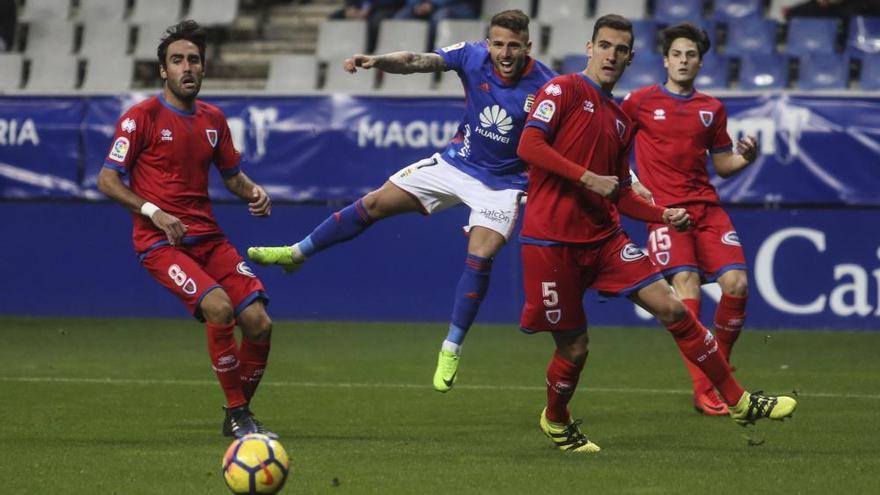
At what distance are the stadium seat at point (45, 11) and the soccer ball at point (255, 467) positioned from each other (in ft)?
48.0

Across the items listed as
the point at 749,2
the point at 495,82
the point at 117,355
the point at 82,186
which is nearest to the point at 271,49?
the point at 82,186

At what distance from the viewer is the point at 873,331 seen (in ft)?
49.8

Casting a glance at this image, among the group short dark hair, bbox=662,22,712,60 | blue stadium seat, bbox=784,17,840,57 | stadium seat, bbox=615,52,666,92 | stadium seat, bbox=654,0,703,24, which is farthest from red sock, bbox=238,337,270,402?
stadium seat, bbox=654,0,703,24

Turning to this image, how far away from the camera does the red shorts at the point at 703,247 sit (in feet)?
33.7

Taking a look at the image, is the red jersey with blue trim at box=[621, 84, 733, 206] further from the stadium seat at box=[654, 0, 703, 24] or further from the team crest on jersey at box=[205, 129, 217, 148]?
the stadium seat at box=[654, 0, 703, 24]

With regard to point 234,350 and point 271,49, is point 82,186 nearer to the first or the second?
point 271,49

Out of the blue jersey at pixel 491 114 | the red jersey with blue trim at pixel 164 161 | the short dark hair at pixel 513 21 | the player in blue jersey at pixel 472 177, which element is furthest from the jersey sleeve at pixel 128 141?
the short dark hair at pixel 513 21

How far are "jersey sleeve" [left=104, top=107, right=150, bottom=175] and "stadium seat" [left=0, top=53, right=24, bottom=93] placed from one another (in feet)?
36.5

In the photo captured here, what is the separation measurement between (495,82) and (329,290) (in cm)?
713

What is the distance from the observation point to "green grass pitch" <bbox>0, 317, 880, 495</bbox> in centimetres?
751

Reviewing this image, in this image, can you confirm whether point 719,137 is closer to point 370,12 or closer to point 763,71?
point 763,71

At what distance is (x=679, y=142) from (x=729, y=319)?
45.1 inches

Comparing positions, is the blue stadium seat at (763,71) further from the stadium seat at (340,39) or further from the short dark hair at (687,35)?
the short dark hair at (687,35)

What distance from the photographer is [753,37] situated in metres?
18.0
